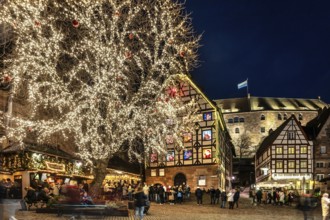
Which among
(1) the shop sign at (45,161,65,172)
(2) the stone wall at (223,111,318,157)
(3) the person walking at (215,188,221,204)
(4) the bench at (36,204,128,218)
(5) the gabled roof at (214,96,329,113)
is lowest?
(3) the person walking at (215,188,221,204)

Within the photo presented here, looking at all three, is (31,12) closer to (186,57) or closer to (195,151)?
(186,57)

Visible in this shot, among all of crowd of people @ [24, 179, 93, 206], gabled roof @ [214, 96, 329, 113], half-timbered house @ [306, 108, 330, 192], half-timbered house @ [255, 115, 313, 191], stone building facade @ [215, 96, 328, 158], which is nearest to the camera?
crowd of people @ [24, 179, 93, 206]

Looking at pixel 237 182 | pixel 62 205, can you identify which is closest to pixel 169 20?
pixel 62 205

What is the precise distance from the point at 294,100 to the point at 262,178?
58.0m

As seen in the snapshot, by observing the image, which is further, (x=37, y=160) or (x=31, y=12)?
(x=37, y=160)

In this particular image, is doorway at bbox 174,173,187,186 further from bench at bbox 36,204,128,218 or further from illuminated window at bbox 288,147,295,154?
bench at bbox 36,204,128,218

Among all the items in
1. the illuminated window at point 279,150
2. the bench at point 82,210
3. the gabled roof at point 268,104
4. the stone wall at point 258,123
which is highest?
the gabled roof at point 268,104

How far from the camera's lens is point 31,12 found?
17.7 meters

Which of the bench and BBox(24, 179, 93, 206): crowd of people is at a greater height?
BBox(24, 179, 93, 206): crowd of people

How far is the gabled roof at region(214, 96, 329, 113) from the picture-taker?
114 m

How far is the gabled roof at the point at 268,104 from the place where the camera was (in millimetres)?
114375

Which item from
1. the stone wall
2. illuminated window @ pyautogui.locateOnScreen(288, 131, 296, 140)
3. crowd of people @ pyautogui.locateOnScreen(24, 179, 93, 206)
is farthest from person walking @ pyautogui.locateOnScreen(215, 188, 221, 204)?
the stone wall

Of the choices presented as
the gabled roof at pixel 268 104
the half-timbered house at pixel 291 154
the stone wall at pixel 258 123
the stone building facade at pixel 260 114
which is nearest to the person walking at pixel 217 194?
the half-timbered house at pixel 291 154

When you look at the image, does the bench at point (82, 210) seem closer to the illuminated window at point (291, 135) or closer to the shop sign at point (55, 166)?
the shop sign at point (55, 166)
